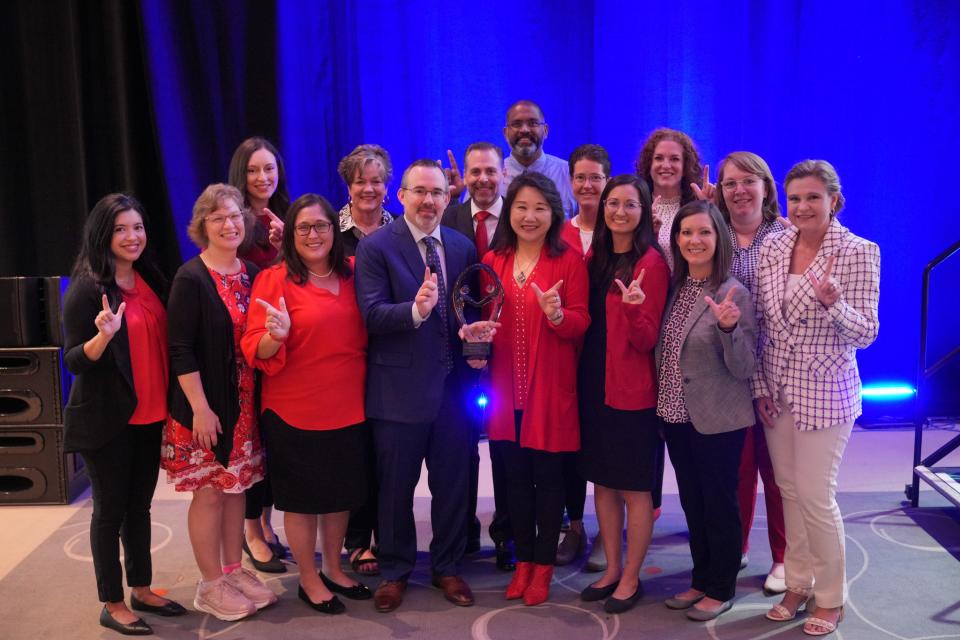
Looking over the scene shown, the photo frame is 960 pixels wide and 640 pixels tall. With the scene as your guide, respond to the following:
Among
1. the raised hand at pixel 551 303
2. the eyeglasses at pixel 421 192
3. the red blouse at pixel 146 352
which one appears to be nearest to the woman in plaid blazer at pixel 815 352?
the raised hand at pixel 551 303

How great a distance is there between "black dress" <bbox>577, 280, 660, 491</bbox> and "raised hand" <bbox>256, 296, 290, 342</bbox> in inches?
41.4

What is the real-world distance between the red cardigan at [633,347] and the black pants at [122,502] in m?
1.59

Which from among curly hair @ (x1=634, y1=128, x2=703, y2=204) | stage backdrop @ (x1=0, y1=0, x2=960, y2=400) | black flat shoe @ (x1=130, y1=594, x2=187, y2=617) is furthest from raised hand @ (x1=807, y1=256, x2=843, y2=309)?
stage backdrop @ (x1=0, y1=0, x2=960, y2=400)

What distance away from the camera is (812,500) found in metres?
2.78

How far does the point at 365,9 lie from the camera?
5.13 metres

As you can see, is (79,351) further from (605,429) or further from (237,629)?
(605,429)

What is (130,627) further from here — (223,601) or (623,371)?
(623,371)

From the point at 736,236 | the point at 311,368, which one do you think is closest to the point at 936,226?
the point at 736,236

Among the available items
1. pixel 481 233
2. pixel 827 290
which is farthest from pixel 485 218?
pixel 827 290

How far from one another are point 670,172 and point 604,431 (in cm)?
115

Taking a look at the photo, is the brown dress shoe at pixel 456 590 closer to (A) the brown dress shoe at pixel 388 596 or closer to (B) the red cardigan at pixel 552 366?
(A) the brown dress shoe at pixel 388 596

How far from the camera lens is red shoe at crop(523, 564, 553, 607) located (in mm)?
3072

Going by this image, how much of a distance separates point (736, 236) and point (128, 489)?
92.4 inches

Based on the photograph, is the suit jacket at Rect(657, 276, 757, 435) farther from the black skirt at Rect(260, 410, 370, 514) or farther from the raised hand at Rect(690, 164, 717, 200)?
the black skirt at Rect(260, 410, 370, 514)
